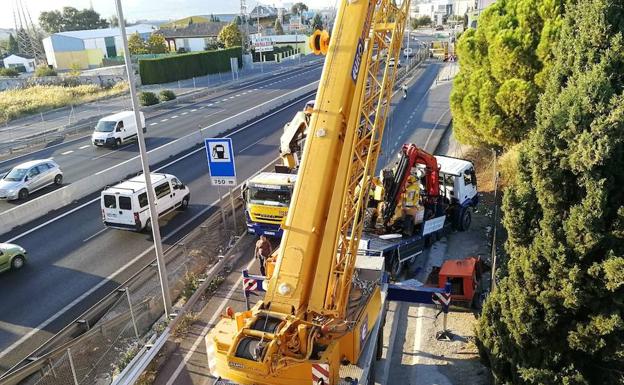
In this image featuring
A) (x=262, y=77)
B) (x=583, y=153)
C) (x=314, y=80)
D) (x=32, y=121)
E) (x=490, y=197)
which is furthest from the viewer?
(x=262, y=77)

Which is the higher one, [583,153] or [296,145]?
[583,153]

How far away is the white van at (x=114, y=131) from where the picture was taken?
31641 millimetres

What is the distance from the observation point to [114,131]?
31781 mm

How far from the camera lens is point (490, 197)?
70.2 feet

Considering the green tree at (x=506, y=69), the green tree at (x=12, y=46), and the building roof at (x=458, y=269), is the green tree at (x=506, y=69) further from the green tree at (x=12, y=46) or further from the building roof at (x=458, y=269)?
the green tree at (x=12, y=46)

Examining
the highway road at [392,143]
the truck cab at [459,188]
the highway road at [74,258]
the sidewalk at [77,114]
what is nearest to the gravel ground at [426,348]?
the truck cab at [459,188]

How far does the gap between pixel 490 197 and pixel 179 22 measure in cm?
11134

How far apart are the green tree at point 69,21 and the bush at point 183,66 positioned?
63.0 metres

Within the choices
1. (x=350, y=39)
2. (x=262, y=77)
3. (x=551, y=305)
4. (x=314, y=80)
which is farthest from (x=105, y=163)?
(x=262, y=77)

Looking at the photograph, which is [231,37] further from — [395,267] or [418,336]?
[418,336]

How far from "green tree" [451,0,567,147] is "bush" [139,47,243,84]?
142 feet

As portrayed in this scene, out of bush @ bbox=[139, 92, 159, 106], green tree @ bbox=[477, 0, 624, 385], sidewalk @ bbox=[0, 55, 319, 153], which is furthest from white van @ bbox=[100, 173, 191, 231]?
bush @ bbox=[139, 92, 159, 106]

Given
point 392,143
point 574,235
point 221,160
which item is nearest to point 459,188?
point 221,160

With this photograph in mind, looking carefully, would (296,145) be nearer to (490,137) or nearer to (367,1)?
(367,1)
